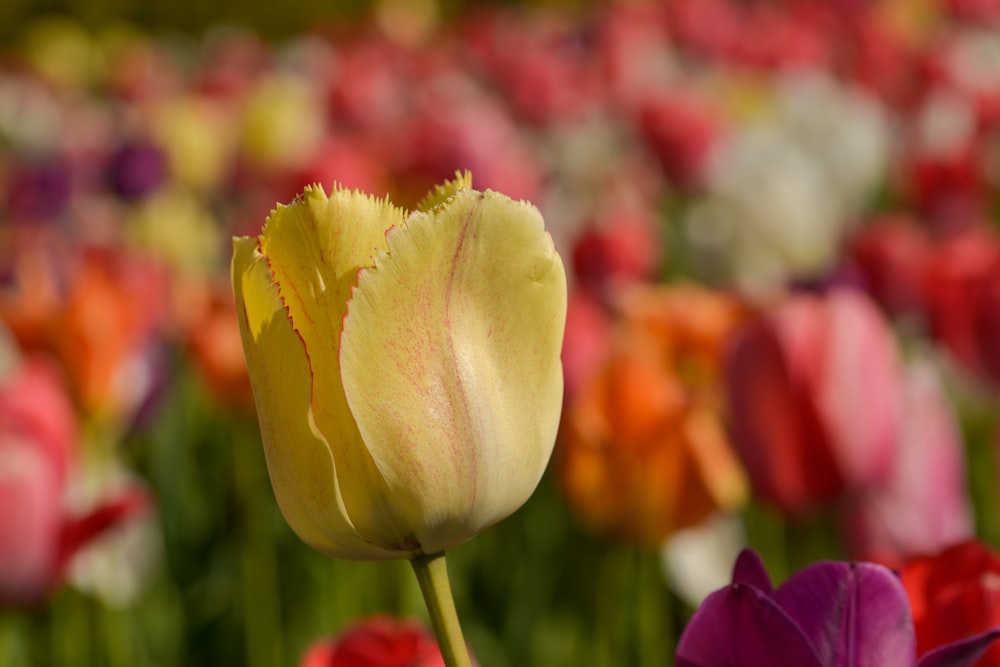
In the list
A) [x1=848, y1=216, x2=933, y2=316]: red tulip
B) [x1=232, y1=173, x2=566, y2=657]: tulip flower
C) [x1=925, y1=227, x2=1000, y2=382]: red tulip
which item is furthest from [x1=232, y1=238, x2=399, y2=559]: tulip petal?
[x1=848, y1=216, x2=933, y2=316]: red tulip

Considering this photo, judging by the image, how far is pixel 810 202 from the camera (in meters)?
2.43

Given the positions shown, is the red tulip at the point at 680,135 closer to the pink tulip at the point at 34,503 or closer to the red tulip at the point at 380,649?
the pink tulip at the point at 34,503

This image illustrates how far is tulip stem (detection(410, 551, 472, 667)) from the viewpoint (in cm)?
43

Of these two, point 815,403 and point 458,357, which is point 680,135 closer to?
point 815,403

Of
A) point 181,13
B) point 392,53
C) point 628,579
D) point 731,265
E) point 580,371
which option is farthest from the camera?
point 181,13

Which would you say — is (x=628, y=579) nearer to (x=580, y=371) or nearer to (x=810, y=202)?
(x=580, y=371)

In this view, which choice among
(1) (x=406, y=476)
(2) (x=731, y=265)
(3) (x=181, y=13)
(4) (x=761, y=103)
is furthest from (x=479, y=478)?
(3) (x=181, y=13)

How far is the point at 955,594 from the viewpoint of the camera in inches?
19.1

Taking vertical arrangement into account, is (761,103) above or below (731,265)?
above

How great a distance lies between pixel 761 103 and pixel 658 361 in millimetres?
2350

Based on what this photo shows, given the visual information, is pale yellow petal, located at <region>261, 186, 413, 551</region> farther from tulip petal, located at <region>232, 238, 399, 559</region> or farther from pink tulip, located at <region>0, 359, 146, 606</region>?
pink tulip, located at <region>0, 359, 146, 606</region>

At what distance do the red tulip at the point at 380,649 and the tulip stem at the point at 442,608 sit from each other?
0.18 feet

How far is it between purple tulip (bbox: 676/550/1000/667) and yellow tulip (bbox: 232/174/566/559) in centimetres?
8

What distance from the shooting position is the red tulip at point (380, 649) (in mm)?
504
